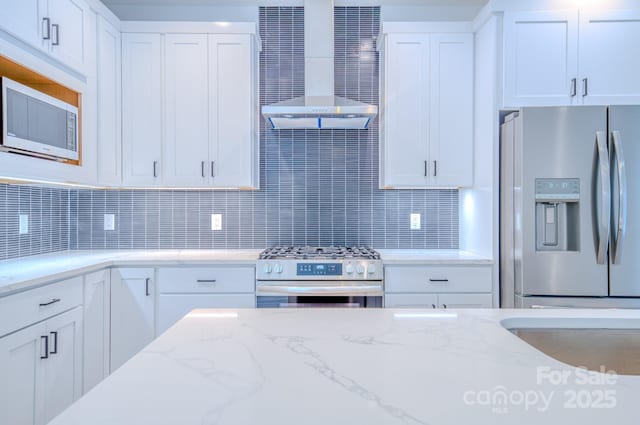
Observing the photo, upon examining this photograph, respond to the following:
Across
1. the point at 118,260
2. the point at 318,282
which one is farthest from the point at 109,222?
the point at 318,282

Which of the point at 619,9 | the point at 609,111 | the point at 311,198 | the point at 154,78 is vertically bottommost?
the point at 311,198

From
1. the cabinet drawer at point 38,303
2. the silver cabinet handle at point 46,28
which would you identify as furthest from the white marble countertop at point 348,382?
the silver cabinet handle at point 46,28

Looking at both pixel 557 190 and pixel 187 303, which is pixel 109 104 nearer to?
pixel 187 303

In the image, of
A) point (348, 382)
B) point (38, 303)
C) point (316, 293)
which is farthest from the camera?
point (316, 293)

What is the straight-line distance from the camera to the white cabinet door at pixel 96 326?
2.25m

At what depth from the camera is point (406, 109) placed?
2850 mm

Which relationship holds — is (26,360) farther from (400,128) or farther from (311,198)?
(400,128)

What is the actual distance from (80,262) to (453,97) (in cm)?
262

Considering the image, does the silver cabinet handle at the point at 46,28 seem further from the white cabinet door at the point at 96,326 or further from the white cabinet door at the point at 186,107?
the white cabinet door at the point at 96,326

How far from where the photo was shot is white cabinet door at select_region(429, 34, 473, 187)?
284cm

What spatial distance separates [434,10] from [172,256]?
269 centimetres

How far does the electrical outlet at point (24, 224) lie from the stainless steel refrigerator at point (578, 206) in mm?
3044

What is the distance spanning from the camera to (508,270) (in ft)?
8.11

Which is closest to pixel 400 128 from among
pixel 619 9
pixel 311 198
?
pixel 311 198
